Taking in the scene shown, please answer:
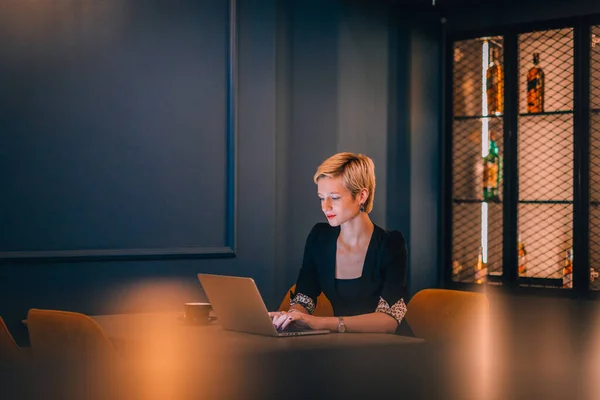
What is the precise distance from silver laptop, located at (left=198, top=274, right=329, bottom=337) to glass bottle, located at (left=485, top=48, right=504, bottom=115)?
2351mm

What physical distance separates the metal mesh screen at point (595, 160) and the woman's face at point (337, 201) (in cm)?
166

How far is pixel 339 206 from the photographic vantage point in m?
2.92

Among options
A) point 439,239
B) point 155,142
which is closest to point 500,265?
point 439,239

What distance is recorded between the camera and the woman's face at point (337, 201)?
9.59 feet

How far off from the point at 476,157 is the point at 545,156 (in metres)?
0.38

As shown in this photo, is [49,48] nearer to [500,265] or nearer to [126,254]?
[126,254]

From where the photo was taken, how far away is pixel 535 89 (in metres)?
4.25

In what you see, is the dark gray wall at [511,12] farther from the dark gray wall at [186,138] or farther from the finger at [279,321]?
the finger at [279,321]

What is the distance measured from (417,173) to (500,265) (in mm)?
684


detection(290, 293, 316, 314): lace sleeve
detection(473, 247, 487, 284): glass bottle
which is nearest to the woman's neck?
detection(290, 293, 316, 314): lace sleeve

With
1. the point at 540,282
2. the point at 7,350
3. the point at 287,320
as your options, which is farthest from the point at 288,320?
the point at 540,282

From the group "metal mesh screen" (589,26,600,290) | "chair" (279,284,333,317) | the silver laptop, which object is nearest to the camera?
the silver laptop

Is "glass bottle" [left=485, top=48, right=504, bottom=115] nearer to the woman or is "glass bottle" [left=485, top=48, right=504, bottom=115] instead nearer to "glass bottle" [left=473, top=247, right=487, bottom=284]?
"glass bottle" [left=473, top=247, right=487, bottom=284]

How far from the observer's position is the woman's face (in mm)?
2922
